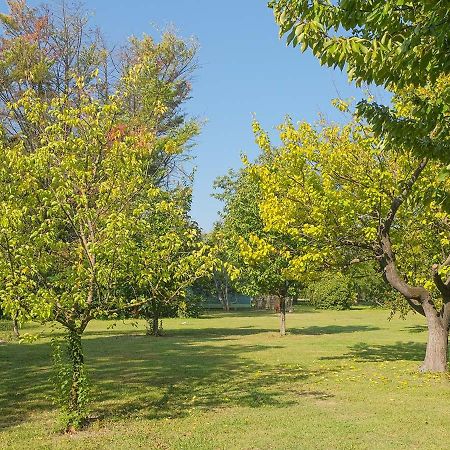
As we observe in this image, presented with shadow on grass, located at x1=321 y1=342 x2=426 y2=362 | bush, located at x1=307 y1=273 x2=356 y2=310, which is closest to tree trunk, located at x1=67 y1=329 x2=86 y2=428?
shadow on grass, located at x1=321 y1=342 x2=426 y2=362

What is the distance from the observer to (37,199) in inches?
336

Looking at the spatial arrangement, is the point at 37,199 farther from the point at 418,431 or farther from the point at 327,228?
the point at 327,228

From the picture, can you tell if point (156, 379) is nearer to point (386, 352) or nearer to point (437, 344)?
point (437, 344)

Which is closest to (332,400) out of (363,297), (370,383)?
(370,383)

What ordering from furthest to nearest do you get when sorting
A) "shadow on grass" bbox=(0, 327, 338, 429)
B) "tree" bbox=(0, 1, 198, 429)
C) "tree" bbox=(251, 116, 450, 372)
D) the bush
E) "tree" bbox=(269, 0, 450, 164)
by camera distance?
the bush, "tree" bbox=(251, 116, 450, 372), "shadow on grass" bbox=(0, 327, 338, 429), "tree" bbox=(0, 1, 198, 429), "tree" bbox=(269, 0, 450, 164)

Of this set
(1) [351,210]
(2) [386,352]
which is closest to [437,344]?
(1) [351,210]

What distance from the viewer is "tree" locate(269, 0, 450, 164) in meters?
4.38

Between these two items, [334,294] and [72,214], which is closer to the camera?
[72,214]

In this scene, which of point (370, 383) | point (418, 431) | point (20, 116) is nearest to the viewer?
point (418, 431)

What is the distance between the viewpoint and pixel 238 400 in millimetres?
10969

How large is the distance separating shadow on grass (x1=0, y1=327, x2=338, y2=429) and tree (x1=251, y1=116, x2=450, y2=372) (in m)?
3.45

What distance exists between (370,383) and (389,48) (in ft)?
32.6

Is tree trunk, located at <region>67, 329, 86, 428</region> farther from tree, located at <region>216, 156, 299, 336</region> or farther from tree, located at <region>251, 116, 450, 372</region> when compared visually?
tree, located at <region>216, 156, 299, 336</region>

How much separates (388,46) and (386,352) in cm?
1715
